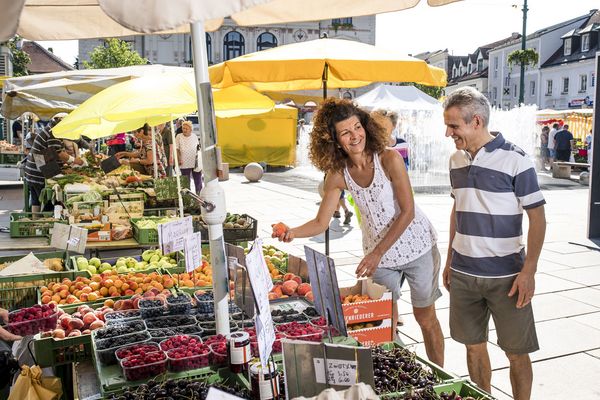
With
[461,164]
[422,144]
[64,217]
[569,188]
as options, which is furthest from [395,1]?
[422,144]

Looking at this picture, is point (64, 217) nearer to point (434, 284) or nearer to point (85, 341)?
point (85, 341)

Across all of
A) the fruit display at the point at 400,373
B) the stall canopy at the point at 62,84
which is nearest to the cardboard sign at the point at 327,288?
the fruit display at the point at 400,373

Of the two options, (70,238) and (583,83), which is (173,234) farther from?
(583,83)

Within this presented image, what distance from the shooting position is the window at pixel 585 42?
45.0 metres

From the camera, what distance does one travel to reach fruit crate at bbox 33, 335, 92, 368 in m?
3.38

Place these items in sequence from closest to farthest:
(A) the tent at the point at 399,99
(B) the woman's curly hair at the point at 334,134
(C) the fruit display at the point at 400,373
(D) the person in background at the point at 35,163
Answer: (C) the fruit display at the point at 400,373
(B) the woman's curly hair at the point at 334,134
(D) the person in background at the point at 35,163
(A) the tent at the point at 399,99

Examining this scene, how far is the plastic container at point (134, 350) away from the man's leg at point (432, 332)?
1.74 meters

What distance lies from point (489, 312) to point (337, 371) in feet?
5.52

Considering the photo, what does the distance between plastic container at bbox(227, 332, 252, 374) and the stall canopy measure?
6.65m

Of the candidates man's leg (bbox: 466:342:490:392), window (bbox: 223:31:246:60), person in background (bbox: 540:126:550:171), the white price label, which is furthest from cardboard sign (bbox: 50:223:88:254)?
window (bbox: 223:31:246:60)

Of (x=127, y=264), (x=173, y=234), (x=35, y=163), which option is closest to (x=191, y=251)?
(x=173, y=234)

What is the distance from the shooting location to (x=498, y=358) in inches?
177

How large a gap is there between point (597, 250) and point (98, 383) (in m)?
7.48

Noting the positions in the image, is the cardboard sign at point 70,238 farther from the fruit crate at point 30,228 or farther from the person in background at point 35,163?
the person in background at point 35,163
